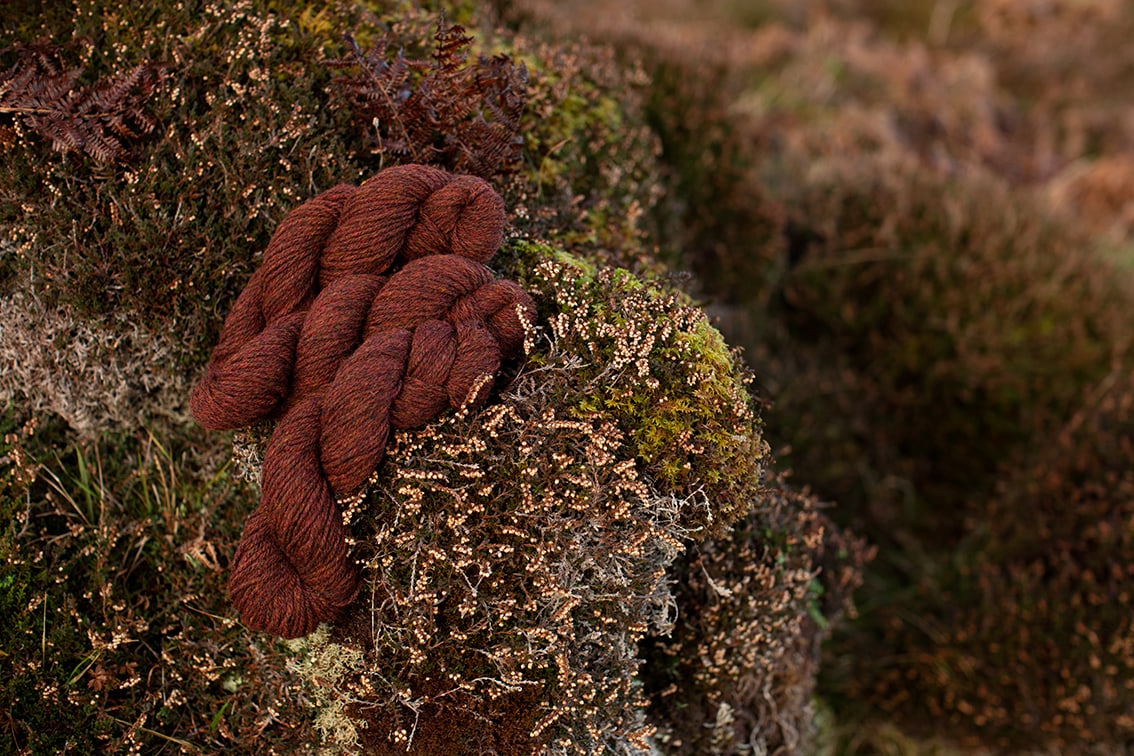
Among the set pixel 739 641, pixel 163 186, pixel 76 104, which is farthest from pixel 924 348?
pixel 76 104

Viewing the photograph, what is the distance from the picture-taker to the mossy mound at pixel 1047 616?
352 centimetres

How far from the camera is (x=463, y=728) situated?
227 cm

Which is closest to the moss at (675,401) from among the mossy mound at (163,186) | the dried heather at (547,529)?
the dried heather at (547,529)

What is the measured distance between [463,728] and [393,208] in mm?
1396

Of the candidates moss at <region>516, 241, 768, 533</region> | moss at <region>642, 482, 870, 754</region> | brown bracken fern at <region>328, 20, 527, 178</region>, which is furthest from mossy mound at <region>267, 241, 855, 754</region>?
brown bracken fern at <region>328, 20, 527, 178</region>

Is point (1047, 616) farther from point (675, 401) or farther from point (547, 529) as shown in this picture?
point (547, 529)

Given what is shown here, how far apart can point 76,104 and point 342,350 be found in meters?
1.18

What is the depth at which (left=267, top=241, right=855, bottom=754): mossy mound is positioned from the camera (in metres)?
2.20

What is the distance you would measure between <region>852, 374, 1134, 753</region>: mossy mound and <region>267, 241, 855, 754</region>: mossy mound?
207 cm

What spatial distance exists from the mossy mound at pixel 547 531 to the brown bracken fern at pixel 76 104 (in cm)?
130

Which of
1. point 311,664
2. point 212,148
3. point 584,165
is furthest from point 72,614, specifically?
point 584,165

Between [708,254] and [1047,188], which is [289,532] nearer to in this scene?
[708,254]

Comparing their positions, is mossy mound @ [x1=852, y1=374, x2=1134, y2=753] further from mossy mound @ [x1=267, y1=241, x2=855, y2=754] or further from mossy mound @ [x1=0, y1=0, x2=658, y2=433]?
mossy mound @ [x1=0, y1=0, x2=658, y2=433]

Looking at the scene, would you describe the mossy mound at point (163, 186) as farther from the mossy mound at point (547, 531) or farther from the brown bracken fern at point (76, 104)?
the mossy mound at point (547, 531)
